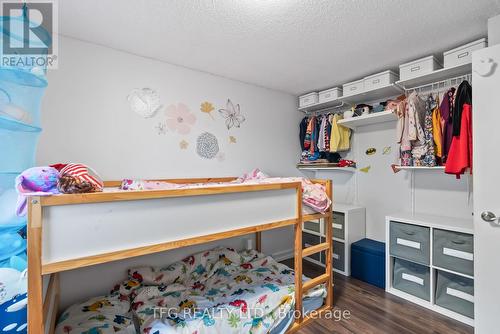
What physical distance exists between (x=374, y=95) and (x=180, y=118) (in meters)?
2.28

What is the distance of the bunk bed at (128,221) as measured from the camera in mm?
974

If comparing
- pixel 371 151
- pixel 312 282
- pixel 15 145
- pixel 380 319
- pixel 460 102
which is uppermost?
pixel 460 102

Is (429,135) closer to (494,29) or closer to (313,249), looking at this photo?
(494,29)

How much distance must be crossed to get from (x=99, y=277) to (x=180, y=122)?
162 centimetres

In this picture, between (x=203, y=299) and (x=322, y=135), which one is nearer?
(x=203, y=299)

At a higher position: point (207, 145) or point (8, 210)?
point (207, 145)

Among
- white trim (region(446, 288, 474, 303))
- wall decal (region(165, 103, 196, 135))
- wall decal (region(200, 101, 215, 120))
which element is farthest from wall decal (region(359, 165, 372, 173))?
wall decal (region(165, 103, 196, 135))

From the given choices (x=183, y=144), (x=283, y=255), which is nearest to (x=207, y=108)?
(x=183, y=144)

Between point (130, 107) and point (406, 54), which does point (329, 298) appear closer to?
point (406, 54)

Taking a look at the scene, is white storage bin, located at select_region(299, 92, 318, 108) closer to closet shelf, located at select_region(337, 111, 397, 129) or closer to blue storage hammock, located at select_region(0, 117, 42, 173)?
closet shelf, located at select_region(337, 111, 397, 129)

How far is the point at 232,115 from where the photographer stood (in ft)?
9.77

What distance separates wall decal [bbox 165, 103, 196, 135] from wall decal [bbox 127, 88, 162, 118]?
5.3 inches

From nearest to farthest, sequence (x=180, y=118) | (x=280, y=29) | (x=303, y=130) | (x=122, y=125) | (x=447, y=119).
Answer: (x=280, y=29) < (x=447, y=119) < (x=122, y=125) < (x=180, y=118) < (x=303, y=130)

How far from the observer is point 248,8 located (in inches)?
64.2
